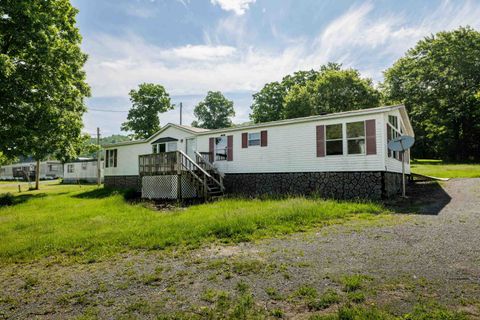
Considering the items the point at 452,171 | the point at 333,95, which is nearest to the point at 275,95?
the point at 333,95

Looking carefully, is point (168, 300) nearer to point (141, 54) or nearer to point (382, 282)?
point (382, 282)

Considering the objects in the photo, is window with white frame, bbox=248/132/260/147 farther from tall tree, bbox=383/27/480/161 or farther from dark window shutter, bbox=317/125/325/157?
→ tall tree, bbox=383/27/480/161

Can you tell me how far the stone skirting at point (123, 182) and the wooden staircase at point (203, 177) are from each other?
5.71 m

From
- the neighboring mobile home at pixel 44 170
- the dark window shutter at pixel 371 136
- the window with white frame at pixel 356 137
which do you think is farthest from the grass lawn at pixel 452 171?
the neighboring mobile home at pixel 44 170

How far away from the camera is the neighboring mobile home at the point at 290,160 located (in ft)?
36.0

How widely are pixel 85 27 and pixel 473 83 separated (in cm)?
3422

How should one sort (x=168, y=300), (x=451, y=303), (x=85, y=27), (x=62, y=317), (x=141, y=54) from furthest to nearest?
(x=85, y=27) → (x=141, y=54) → (x=168, y=300) → (x=62, y=317) → (x=451, y=303)

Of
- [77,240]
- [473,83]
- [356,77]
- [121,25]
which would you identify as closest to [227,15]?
[121,25]

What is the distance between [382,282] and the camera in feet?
11.3

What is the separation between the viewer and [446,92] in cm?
2947

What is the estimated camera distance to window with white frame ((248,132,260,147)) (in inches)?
547

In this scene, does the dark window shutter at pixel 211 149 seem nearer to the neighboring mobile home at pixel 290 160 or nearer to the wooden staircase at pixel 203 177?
the neighboring mobile home at pixel 290 160

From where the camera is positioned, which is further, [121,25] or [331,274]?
[121,25]

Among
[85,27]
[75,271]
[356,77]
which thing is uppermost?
[356,77]
